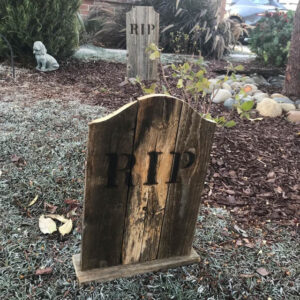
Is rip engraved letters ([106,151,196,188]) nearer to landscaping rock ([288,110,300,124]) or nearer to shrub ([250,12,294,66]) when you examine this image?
landscaping rock ([288,110,300,124])

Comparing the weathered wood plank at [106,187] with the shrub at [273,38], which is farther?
the shrub at [273,38]

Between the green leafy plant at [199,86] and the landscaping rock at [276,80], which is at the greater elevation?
the green leafy plant at [199,86]

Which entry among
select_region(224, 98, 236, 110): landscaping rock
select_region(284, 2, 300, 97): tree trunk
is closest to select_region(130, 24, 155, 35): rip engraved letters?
select_region(224, 98, 236, 110): landscaping rock

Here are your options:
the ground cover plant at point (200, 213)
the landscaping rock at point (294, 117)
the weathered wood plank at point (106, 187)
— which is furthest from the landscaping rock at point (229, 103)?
the weathered wood plank at point (106, 187)

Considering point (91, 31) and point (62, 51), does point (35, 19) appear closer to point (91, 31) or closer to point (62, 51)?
point (62, 51)

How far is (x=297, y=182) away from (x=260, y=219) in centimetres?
68

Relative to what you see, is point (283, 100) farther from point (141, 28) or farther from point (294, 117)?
point (141, 28)

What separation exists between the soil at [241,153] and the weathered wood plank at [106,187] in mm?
1051

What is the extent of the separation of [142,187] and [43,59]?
4.50 meters

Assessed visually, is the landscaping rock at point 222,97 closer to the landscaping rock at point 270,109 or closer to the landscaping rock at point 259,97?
the landscaping rock at point 259,97

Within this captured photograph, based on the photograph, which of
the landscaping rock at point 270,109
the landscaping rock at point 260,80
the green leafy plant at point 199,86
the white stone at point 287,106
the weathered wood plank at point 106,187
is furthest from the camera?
the landscaping rock at point 260,80

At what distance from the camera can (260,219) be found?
228cm

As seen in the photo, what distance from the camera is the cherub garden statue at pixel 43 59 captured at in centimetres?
517

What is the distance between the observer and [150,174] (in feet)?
4.81
